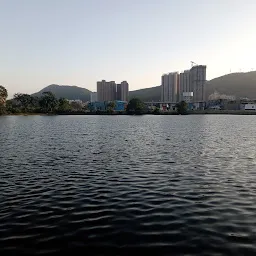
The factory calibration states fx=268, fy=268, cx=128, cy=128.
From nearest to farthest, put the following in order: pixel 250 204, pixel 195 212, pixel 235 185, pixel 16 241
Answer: pixel 16 241, pixel 195 212, pixel 250 204, pixel 235 185

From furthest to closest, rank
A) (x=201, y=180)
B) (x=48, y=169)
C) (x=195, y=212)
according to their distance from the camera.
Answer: (x=48, y=169)
(x=201, y=180)
(x=195, y=212)

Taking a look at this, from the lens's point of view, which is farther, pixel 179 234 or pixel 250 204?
pixel 250 204

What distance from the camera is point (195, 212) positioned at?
1950 centimetres

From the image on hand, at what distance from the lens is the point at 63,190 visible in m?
24.9

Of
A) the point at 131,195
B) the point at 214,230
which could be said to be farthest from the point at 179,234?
the point at 131,195

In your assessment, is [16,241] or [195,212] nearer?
[16,241]

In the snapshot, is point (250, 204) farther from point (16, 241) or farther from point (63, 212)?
point (16, 241)

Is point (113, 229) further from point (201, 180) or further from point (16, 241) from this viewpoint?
point (201, 180)

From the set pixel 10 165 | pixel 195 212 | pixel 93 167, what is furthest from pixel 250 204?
pixel 10 165

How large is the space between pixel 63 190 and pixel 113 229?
961 cm

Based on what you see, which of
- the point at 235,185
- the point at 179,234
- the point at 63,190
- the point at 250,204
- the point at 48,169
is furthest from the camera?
the point at 48,169

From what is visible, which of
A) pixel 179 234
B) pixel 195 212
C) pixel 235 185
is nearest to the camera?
pixel 179 234

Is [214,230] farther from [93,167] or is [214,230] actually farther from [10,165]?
[10,165]

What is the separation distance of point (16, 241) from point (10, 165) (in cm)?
2247
